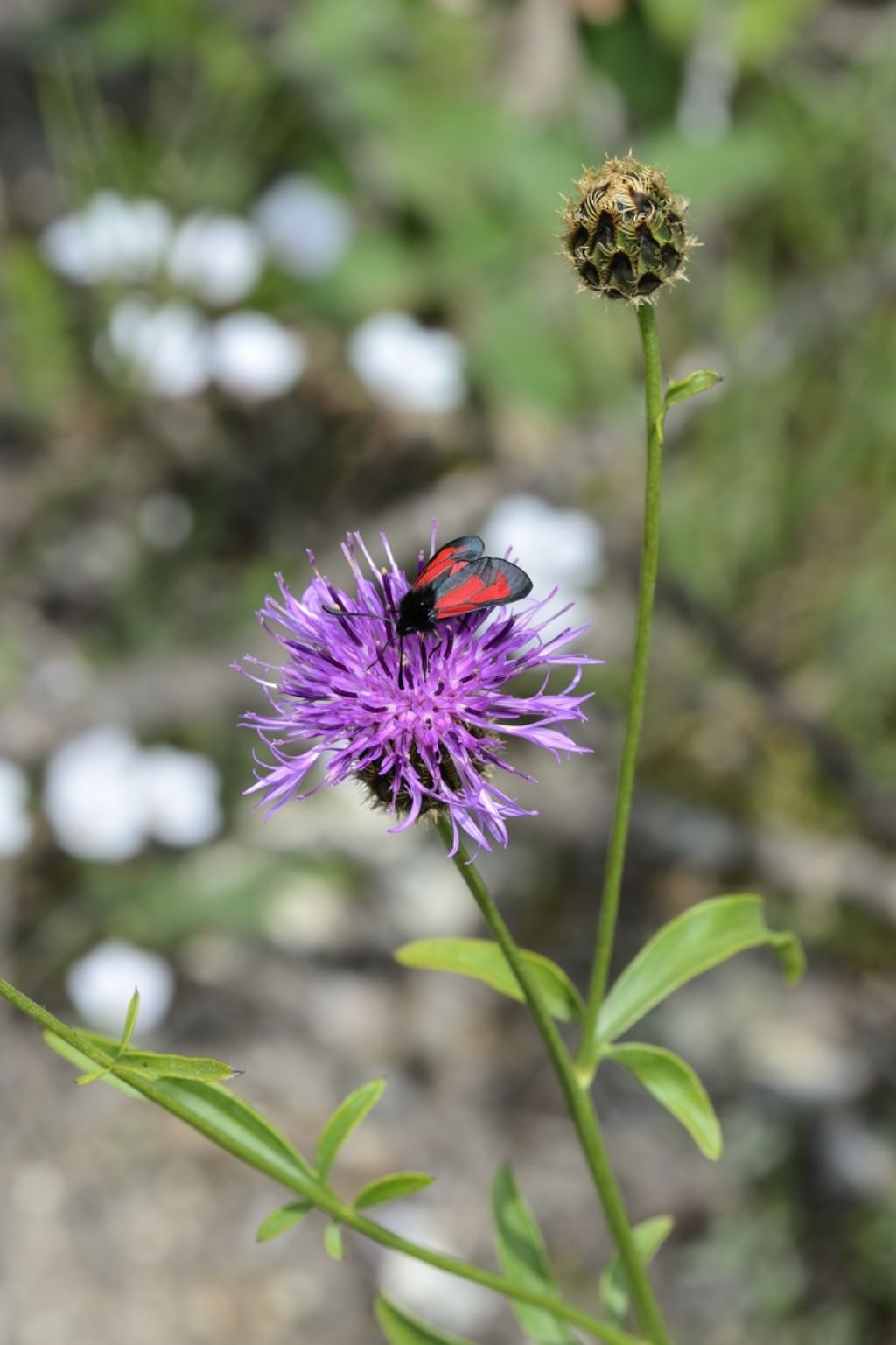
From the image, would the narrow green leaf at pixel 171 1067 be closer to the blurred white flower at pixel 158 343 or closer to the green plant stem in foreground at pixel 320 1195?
the green plant stem in foreground at pixel 320 1195

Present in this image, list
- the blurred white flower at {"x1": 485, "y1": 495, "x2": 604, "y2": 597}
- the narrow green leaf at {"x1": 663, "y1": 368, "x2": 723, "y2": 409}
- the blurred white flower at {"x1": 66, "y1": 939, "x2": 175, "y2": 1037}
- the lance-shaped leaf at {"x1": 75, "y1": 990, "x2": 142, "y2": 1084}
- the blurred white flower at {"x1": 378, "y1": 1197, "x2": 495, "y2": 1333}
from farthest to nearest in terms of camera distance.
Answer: the blurred white flower at {"x1": 485, "y1": 495, "x2": 604, "y2": 597} < the blurred white flower at {"x1": 66, "y1": 939, "x2": 175, "y2": 1037} < the blurred white flower at {"x1": 378, "y1": 1197, "x2": 495, "y2": 1333} < the narrow green leaf at {"x1": 663, "y1": 368, "x2": 723, "y2": 409} < the lance-shaped leaf at {"x1": 75, "y1": 990, "x2": 142, "y2": 1084}

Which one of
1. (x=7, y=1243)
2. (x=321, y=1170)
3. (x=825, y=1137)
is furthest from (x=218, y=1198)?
(x=321, y=1170)

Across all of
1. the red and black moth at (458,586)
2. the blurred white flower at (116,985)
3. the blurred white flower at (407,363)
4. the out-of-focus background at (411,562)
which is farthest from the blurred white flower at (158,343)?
the red and black moth at (458,586)

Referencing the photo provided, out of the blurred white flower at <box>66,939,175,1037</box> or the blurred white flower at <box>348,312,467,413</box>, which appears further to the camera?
the blurred white flower at <box>348,312,467,413</box>

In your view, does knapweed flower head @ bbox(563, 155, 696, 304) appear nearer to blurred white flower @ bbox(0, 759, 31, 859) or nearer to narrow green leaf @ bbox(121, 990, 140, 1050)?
narrow green leaf @ bbox(121, 990, 140, 1050)

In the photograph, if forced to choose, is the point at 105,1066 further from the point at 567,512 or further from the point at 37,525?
the point at 37,525

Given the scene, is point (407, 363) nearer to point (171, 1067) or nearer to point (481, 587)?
point (481, 587)

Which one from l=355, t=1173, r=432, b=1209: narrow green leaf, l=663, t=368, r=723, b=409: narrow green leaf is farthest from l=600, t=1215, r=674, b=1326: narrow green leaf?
l=663, t=368, r=723, b=409: narrow green leaf
